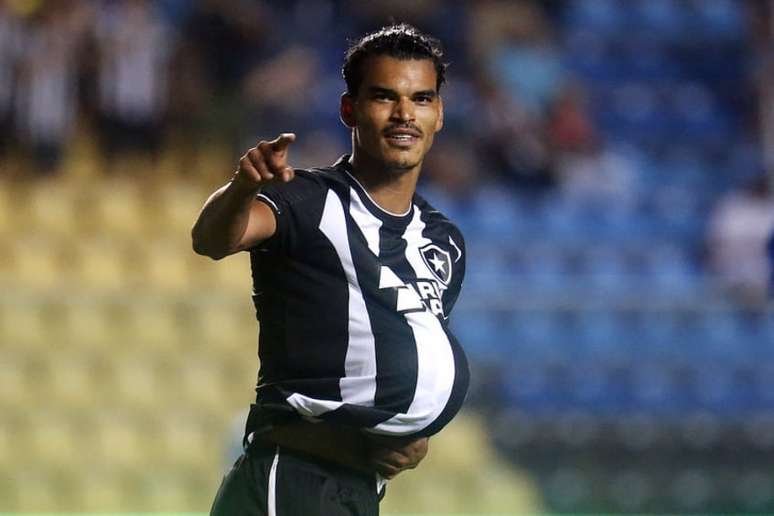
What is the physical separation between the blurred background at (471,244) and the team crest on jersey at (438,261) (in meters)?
4.50

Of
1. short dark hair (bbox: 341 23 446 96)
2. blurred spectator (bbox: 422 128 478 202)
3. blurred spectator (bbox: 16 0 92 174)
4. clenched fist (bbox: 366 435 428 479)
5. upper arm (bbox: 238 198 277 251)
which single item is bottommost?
clenched fist (bbox: 366 435 428 479)

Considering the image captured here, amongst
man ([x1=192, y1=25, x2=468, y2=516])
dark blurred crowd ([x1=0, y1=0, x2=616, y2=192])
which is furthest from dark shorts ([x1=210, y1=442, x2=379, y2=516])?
dark blurred crowd ([x1=0, y1=0, x2=616, y2=192])

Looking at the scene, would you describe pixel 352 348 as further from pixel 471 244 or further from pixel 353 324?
pixel 471 244

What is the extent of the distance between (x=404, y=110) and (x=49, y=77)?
251 inches

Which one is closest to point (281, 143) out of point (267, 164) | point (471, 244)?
point (267, 164)

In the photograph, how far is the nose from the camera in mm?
3344

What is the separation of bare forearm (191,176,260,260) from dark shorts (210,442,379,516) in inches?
22.3

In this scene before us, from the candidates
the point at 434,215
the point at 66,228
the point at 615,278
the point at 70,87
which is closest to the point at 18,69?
the point at 70,87

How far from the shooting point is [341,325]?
328 cm

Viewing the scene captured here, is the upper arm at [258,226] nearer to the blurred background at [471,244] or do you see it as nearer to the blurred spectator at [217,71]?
the blurred background at [471,244]

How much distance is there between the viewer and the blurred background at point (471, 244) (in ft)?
27.0

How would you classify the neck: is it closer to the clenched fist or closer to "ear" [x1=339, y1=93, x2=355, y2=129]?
"ear" [x1=339, y1=93, x2=355, y2=129]

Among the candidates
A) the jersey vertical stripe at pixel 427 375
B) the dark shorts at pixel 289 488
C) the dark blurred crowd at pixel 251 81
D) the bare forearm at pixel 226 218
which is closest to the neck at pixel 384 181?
the jersey vertical stripe at pixel 427 375

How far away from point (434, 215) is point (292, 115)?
6.21m
